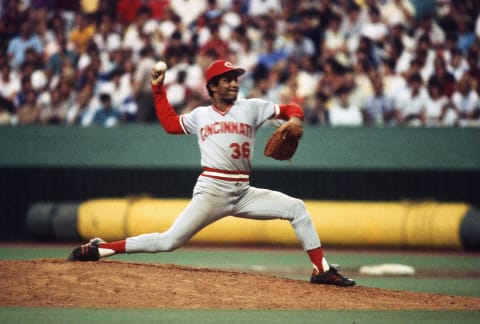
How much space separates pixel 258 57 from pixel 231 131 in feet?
24.4

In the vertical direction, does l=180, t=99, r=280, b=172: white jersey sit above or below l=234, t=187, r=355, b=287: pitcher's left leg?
above

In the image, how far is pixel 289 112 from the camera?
27.8 feet

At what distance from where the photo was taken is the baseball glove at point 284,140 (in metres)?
8.25

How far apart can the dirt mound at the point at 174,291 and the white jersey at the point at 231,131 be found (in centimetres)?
103

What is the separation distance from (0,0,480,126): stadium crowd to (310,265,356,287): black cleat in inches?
262

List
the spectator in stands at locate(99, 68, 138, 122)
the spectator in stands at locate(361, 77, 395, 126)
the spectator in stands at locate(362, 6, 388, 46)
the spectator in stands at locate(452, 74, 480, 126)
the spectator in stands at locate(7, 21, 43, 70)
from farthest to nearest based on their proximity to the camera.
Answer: the spectator in stands at locate(7, 21, 43, 70) → the spectator in stands at locate(99, 68, 138, 122) → the spectator in stands at locate(362, 6, 388, 46) → the spectator in stands at locate(361, 77, 395, 126) → the spectator in stands at locate(452, 74, 480, 126)

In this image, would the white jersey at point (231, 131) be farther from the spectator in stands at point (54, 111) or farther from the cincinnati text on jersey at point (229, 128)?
the spectator in stands at point (54, 111)

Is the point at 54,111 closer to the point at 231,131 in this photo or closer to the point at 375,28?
the point at 375,28

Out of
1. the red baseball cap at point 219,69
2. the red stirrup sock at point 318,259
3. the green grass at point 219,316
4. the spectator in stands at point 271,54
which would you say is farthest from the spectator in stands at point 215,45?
the green grass at point 219,316

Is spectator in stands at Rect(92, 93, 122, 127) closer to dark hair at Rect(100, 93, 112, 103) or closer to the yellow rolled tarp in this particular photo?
dark hair at Rect(100, 93, 112, 103)

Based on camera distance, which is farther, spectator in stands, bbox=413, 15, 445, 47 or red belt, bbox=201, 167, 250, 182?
spectator in stands, bbox=413, 15, 445, 47

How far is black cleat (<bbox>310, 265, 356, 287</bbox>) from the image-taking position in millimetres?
8445

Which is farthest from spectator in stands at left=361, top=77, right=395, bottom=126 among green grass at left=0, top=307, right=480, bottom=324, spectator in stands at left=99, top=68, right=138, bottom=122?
green grass at left=0, top=307, right=480, bottom=324

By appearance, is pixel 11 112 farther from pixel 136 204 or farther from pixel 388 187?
pixel 388 187
